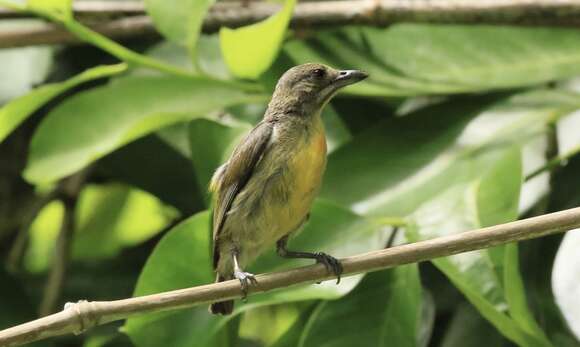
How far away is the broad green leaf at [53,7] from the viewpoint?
2916 millimetres

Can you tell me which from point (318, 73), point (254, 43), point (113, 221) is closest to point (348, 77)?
point (318, 73)

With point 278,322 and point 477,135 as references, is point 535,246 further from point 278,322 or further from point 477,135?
point 278,322

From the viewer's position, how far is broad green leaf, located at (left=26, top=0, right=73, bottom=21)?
2.92 metres

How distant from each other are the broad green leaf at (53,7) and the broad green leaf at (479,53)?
895mm

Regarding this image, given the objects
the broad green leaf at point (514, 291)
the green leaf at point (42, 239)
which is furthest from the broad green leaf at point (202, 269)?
the green leaf at point (42, 239)

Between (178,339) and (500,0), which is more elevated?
(500,0)

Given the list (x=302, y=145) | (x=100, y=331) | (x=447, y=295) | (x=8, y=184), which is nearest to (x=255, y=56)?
(x=302, y=145)

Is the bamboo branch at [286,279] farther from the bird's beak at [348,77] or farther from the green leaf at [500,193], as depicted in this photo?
the bird's beak at [348,77]

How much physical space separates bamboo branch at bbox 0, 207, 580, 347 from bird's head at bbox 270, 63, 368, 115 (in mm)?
686

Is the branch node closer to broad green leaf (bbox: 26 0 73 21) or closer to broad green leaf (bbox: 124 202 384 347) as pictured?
broad green leaf (bbox: 124 202 384 347)

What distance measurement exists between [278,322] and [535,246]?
106 cm

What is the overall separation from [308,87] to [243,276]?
58cm

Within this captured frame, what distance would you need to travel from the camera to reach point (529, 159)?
9.65ft

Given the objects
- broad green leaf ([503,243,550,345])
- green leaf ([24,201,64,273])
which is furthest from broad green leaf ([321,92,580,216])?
green leaf ([24,201,64,273])
